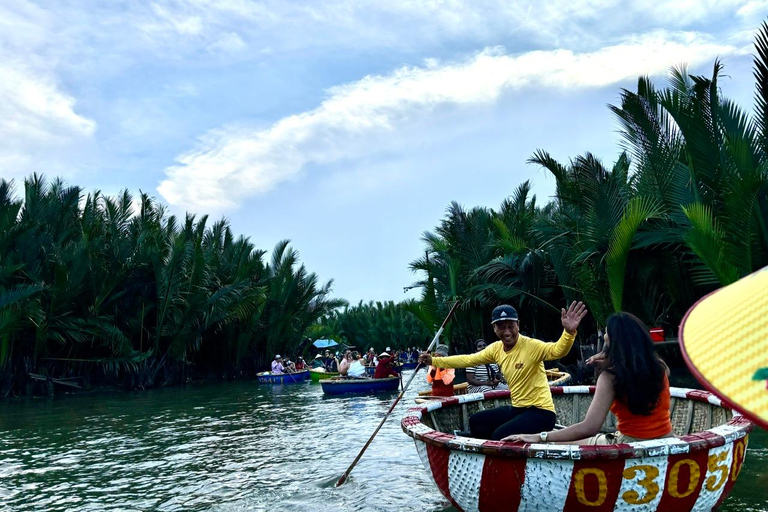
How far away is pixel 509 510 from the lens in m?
4.45

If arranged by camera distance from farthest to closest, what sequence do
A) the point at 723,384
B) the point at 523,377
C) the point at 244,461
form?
the point at 244,461 → the point at 523,377 → the point at 723,384

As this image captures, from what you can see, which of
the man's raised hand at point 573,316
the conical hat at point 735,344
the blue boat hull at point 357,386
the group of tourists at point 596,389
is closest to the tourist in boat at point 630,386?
the group of tourists at point 596,389

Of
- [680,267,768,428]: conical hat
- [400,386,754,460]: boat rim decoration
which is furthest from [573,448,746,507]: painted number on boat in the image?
[680,267,768,428]: conical hat

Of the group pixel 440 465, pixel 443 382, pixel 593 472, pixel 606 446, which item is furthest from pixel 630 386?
pixel 443 382

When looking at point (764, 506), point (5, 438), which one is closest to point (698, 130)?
point (764, 506)

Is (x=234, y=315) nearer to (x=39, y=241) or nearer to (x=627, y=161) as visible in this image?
(x=39, y=241)

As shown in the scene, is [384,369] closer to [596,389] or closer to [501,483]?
[501,483]

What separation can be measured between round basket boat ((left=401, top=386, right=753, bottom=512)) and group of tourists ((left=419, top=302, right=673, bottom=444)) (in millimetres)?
197

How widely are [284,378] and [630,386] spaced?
75.2ft

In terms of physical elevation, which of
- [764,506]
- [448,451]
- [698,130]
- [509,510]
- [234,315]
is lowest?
[764,506]

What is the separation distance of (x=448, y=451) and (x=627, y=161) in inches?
554

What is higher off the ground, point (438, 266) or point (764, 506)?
point (438, 266)

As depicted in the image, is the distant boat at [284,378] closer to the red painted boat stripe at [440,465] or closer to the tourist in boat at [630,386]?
the red painted boat stripe at [440,465]

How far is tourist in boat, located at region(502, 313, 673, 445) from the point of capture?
152 inches
